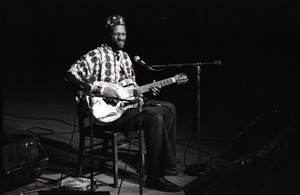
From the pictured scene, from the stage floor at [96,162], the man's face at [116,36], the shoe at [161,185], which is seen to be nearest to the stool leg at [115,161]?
the stage floor at [96,162]

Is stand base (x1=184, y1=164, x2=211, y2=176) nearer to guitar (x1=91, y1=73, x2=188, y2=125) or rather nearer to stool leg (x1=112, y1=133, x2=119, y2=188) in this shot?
stool leg (x1=112, y1=133, x2=119, y2=188)

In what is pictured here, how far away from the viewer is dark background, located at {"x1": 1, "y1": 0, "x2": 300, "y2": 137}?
7070mm

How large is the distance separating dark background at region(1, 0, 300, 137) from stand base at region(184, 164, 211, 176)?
1581 millimetres

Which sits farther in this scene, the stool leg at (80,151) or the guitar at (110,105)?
the stool leg at (80,151)

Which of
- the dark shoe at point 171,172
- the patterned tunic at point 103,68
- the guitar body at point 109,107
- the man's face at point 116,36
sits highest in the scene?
the man's face at point 116,36

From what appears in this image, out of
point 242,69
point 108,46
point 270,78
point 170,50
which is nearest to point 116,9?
point 170,50

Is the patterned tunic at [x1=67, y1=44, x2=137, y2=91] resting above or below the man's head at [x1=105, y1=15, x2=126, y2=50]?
below

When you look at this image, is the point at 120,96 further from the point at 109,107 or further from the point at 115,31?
the point at 115,31

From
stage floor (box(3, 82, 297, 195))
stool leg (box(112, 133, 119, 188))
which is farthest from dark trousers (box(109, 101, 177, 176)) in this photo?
stage floor (box(3, 82, 297, 195))

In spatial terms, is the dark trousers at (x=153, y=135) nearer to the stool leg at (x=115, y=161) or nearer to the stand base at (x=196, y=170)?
the stool leg at (x=115, y=161)

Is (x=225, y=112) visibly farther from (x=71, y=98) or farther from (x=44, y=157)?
(x=44, y=157)

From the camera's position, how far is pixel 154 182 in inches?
154

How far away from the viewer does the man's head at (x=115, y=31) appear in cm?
423

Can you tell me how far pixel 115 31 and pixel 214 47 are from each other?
4056 millimetres
